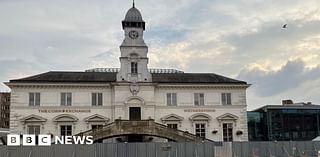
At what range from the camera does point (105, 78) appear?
55.8 meters

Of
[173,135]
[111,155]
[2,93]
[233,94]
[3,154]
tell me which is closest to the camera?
[3,154]

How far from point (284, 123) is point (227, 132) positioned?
40.5ft

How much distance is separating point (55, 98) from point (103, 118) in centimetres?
624

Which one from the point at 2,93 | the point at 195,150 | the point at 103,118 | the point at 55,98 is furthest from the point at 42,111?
the point at 2,93

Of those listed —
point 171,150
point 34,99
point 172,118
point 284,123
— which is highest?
point 34,99

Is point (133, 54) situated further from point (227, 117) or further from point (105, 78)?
point (227, 117)

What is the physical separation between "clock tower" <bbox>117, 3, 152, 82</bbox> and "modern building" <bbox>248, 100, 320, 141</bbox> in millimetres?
18634

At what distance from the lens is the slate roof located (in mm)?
53688

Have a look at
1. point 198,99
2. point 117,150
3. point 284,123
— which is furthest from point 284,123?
point 117,150

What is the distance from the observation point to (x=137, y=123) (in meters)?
47.7

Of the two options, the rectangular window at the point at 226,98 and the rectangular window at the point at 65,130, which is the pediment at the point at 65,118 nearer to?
the rectangular window at the point at 65,130

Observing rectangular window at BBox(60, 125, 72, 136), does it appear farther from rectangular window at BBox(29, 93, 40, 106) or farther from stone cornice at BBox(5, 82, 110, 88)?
stone cornice at BBox(5, 82, 110, 88)

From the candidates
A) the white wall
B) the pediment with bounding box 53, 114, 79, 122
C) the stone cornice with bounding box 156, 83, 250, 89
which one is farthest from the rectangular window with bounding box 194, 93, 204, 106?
the pediment with bounding box 53, 114, 79, 122

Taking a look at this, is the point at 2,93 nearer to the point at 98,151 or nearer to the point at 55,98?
the point at 55,98
